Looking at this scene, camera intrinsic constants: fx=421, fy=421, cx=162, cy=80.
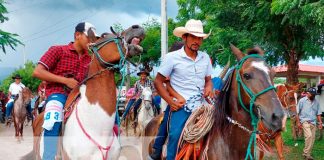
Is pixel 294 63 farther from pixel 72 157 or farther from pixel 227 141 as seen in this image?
pixel 72 157

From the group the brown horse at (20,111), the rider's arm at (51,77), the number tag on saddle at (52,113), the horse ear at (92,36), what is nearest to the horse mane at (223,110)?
the horse ear at (92,36)

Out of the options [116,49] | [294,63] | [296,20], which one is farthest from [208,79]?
[294,63]

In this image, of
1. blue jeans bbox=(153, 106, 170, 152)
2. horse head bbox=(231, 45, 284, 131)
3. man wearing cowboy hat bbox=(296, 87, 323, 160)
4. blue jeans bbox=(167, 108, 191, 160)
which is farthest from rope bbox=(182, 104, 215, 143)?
man wearing cowboy hat bbox=(296, 87, 323, 160)

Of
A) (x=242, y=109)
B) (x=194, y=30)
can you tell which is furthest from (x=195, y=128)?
(x=194, y=30)

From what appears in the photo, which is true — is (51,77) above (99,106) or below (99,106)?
above

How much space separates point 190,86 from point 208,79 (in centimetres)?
35

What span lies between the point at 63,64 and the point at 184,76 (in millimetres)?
1478

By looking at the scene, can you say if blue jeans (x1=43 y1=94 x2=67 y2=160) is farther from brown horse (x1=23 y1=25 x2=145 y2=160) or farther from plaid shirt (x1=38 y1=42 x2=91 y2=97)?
plaid shirt (x1=38 y1=42 x2=91 y2=97)

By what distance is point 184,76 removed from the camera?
5.22m

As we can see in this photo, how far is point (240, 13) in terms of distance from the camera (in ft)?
42.7

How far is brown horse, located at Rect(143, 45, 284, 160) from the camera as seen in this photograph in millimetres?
4004

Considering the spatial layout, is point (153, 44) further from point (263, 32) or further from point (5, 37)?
point (263, 32)

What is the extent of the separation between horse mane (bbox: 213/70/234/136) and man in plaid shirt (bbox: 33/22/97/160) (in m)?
1.58

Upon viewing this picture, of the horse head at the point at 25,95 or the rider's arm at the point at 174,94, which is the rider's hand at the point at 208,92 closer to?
the rider's arm at the point at 174,94
